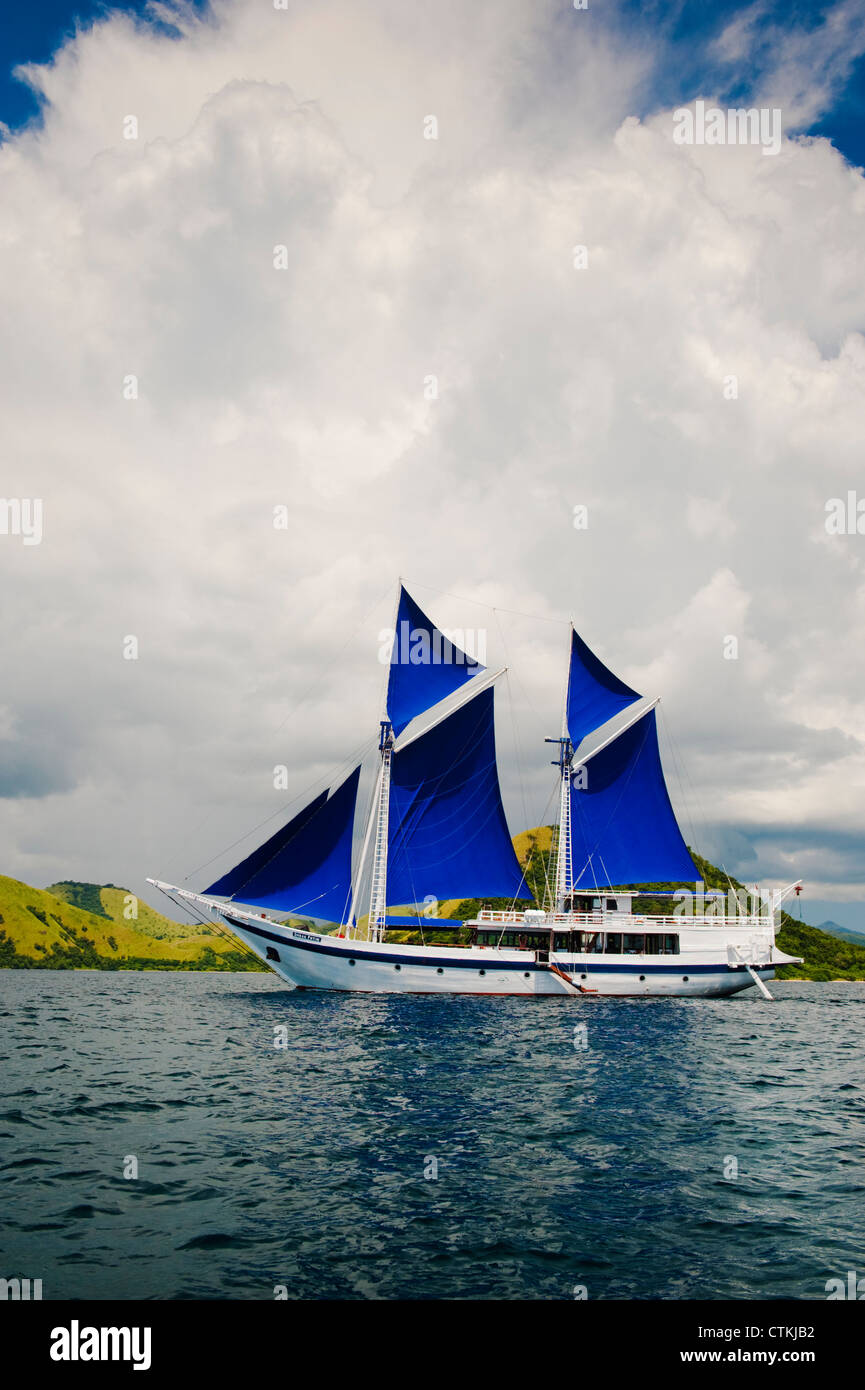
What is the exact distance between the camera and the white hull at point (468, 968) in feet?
196

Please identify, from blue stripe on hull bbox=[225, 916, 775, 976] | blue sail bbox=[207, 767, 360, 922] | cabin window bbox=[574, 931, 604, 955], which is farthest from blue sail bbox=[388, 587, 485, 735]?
cabin window bbox=[574, 931, 604, 955]

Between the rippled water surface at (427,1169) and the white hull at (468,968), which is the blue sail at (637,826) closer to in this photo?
the white hull at (468,968)

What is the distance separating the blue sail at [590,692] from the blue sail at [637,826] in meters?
4.26

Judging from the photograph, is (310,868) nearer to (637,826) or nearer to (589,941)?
(589,941)

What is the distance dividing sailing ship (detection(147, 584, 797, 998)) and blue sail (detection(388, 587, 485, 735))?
121mm

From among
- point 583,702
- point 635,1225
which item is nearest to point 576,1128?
point 635,1225

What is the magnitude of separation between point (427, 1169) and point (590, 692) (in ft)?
207

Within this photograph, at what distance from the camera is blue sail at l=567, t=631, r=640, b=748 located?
76938mm

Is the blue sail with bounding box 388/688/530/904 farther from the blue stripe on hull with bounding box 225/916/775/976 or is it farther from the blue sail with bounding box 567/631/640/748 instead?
the blue sail with bounding box 567/631/640/748

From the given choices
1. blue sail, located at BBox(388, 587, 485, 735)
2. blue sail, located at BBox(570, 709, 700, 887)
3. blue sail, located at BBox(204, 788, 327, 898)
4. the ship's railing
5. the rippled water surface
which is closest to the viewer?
the rippled water surface

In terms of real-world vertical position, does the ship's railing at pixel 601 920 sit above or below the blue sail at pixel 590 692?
below

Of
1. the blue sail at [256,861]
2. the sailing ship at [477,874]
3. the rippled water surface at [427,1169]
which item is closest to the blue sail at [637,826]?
the sailing ship at [477,874]
